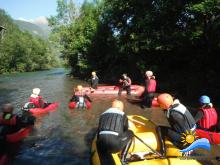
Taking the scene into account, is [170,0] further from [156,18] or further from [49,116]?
[49,116]

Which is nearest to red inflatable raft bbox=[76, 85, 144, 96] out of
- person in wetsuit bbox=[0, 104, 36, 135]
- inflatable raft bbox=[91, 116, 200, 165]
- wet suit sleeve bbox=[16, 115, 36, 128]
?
wet suit sleeve bbox=[16, 115, 36, 128]

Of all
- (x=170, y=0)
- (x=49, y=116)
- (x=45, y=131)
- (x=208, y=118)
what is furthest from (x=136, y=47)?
(x=208, y=118)

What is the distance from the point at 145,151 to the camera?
8391mm

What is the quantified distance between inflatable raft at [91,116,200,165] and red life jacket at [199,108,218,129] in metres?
1.78

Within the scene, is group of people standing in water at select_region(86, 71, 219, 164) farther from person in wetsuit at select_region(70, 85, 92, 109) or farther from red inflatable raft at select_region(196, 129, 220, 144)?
person in wetsuit at select_region(70, 85, 92, 109)

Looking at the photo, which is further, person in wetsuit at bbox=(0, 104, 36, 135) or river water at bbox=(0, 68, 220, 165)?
person in wetsuit at bbox=(0, 104, 36, 135)

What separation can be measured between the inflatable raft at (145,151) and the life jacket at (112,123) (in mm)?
540

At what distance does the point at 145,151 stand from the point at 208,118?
2596 millimetres

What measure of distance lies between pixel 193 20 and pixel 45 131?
12.6 metres

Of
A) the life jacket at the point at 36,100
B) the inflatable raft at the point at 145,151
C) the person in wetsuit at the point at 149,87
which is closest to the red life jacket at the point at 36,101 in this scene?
the life jacket at the point at 36,100

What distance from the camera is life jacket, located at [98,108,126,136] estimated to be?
24.5ft

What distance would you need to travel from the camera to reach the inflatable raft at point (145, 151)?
6.89 metres

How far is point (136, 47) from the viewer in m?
24.3

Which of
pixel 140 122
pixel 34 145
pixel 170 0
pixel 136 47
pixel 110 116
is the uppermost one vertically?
pixel 170 0
